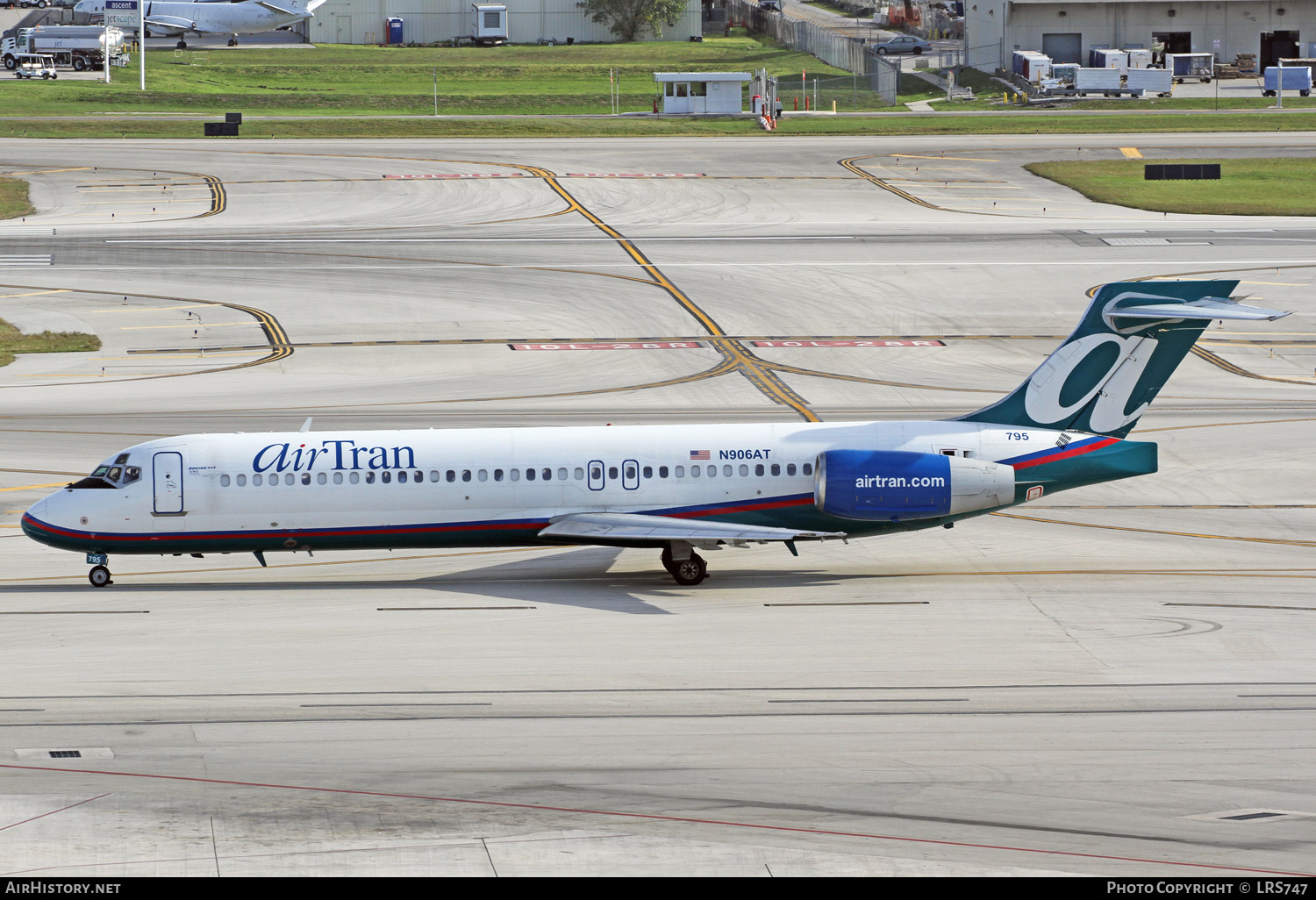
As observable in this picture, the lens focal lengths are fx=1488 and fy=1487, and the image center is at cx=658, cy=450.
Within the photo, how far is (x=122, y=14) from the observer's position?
140 m

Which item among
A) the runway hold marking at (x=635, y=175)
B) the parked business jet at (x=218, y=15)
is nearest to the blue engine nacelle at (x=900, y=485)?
the runway hold marking at (x=635, y=175)

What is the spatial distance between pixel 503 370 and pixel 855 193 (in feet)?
120

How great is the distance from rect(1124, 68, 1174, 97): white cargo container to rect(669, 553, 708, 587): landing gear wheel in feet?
311

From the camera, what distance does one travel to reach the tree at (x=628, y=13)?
154875 millimetres

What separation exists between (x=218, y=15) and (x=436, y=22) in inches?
867

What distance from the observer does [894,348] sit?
182 feet

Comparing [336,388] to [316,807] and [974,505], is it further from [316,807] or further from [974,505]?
[316,807]

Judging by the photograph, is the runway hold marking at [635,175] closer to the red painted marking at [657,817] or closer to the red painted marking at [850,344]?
the red painted marking at [850,344]

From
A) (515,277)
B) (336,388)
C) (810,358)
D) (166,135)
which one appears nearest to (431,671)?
(336,388)

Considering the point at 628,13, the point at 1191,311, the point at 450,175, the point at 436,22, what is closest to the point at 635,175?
the point at 450,175

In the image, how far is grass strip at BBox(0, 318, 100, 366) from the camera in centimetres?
5456

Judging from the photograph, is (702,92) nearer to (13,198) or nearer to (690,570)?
(13,198)

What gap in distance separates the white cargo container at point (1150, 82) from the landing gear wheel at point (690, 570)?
311 ft

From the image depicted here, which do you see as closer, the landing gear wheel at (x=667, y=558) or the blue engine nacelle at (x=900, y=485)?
the blue engine nacelle at (x=900, y=485)
